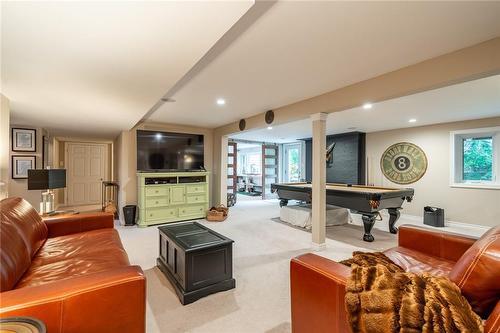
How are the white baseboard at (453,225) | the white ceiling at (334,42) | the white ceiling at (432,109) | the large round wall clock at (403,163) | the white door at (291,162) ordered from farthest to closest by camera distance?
the white door at (291,162) → the large round wall clock at (403,163) → the white baseboard at (453,225) → the white ceiling at (432,109) → the white ceiling at (334,42)

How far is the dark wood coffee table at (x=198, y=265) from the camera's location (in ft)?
6.69

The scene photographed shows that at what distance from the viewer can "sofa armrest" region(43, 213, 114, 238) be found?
2402 mm

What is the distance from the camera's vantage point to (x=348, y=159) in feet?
21.3

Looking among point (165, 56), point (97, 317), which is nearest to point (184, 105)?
point (165, 56)

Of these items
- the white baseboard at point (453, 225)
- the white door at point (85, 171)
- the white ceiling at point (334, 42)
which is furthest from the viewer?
the white door at point (85, 171)

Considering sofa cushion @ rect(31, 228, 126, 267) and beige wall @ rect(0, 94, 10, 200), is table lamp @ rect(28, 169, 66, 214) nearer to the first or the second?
beige wall @ rect(0, 94, 10, 200)

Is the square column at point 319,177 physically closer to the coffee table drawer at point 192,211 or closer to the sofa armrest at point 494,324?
the sofa armrest at point 494,324

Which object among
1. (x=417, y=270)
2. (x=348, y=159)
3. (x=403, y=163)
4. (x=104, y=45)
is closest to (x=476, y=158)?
(x=403, y=163)

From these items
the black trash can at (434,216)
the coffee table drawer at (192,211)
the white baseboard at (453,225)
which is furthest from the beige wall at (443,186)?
the coffee table drawer at (192,211)

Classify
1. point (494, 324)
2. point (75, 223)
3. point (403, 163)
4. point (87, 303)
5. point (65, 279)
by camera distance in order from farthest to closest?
point (403, 163), point (75, 223), point (65, 279), point (87, 303), point (494, 324)

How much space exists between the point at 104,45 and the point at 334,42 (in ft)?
5.66

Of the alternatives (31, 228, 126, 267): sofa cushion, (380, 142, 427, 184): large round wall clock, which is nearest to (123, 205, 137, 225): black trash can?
(31, 228, 126, 267): sofa cushion

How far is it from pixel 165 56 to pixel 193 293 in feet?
6.51

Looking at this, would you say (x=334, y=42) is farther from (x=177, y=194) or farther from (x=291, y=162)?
(x=291, y=162)
